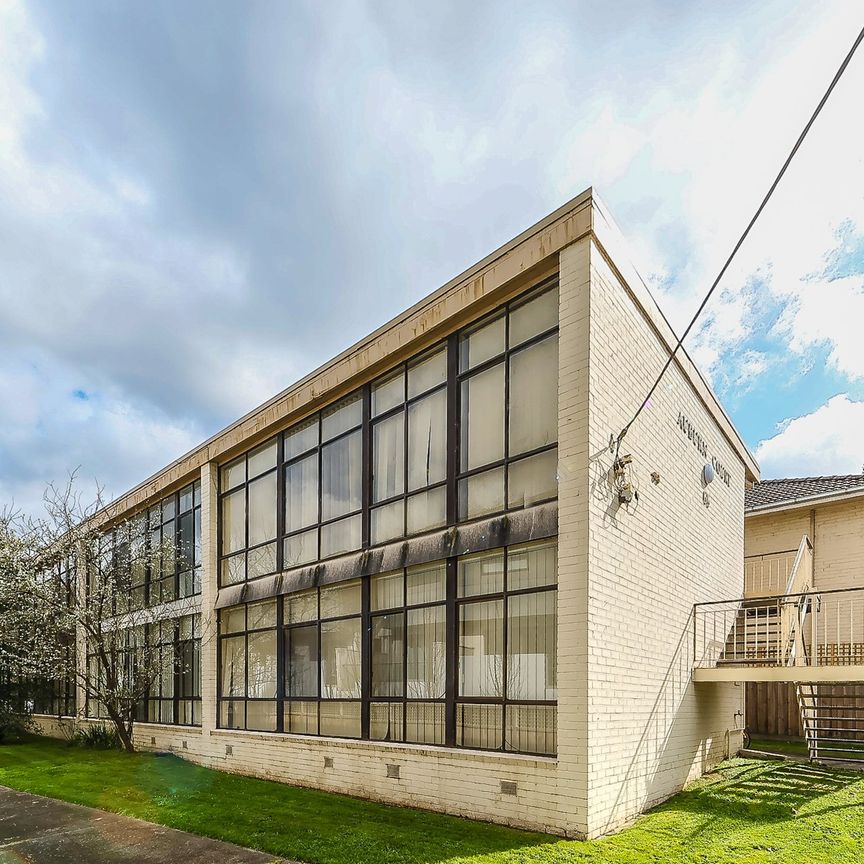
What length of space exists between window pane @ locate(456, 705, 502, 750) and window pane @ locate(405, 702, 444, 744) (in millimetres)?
351

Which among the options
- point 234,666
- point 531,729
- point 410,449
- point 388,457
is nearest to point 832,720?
point 531,729

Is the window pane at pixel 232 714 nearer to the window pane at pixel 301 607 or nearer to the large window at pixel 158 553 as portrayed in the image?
the window pane at pixel 301 607

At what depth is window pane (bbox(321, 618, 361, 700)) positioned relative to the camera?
1114 cm

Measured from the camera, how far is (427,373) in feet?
34.9

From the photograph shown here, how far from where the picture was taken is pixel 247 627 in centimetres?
1423

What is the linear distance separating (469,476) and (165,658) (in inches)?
403

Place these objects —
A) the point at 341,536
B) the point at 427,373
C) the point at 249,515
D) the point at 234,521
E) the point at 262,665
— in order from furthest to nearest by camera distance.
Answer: the point at 234,521 < the point at 249,515 < the point at 262,665 < the point at 341,536 < the point at 427,373

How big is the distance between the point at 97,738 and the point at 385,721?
1127cm

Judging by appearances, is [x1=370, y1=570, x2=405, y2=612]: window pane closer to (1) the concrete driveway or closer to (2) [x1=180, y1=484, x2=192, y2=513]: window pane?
(1) the concrete driveway

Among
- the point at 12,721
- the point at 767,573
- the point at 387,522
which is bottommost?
A: the point at 12,721

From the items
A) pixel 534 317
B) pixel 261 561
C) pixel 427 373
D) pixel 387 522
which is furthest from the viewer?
pixel 261 561

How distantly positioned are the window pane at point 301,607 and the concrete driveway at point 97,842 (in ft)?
12.7

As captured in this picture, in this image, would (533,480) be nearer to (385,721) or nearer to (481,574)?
(481,574)

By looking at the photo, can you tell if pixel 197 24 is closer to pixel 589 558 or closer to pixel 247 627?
pixel 589 558
